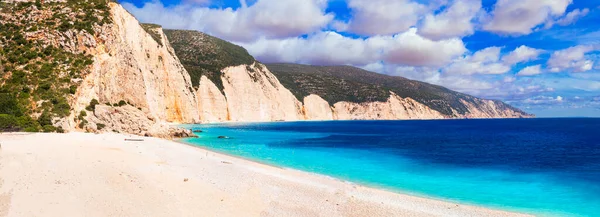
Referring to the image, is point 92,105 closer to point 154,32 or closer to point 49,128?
point 49,128

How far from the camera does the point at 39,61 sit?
3097 cm

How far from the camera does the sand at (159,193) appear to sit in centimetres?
845

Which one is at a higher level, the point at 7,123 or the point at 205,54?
the point at 205,54

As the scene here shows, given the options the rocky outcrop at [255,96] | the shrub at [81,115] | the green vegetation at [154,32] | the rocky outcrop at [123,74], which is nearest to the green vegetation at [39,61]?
the rocky outcrop at [123,74]

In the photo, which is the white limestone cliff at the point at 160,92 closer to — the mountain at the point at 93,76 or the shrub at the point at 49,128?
the mountain at the point at 93,76

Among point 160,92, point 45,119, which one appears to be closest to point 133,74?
point 45,119

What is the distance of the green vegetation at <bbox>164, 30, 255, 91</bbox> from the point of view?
303ft

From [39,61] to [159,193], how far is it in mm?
28874

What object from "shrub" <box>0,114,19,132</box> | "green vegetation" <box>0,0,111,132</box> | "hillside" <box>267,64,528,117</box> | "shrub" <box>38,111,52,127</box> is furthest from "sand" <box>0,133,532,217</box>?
"hillside" <box>267,64,528,117</box>

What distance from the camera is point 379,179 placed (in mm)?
19078

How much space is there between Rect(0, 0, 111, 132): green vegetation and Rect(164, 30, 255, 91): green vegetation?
48.1 metres

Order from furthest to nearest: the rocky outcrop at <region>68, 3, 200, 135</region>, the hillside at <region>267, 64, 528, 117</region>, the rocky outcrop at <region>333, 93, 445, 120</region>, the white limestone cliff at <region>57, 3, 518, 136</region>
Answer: the rocky outcrop at <region>333, 93, 445, 120</region> < the hillside at <region>267, 64, 528, 117</region> < the white limestone cliff at <region>57, 3, 518, 136</region> < the rocky outcrop at <region>68, 3, 200, 135</region>

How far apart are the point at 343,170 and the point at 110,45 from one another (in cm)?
3177

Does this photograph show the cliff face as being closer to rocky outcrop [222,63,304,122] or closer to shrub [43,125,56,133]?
shrub [43,125,56,133]
